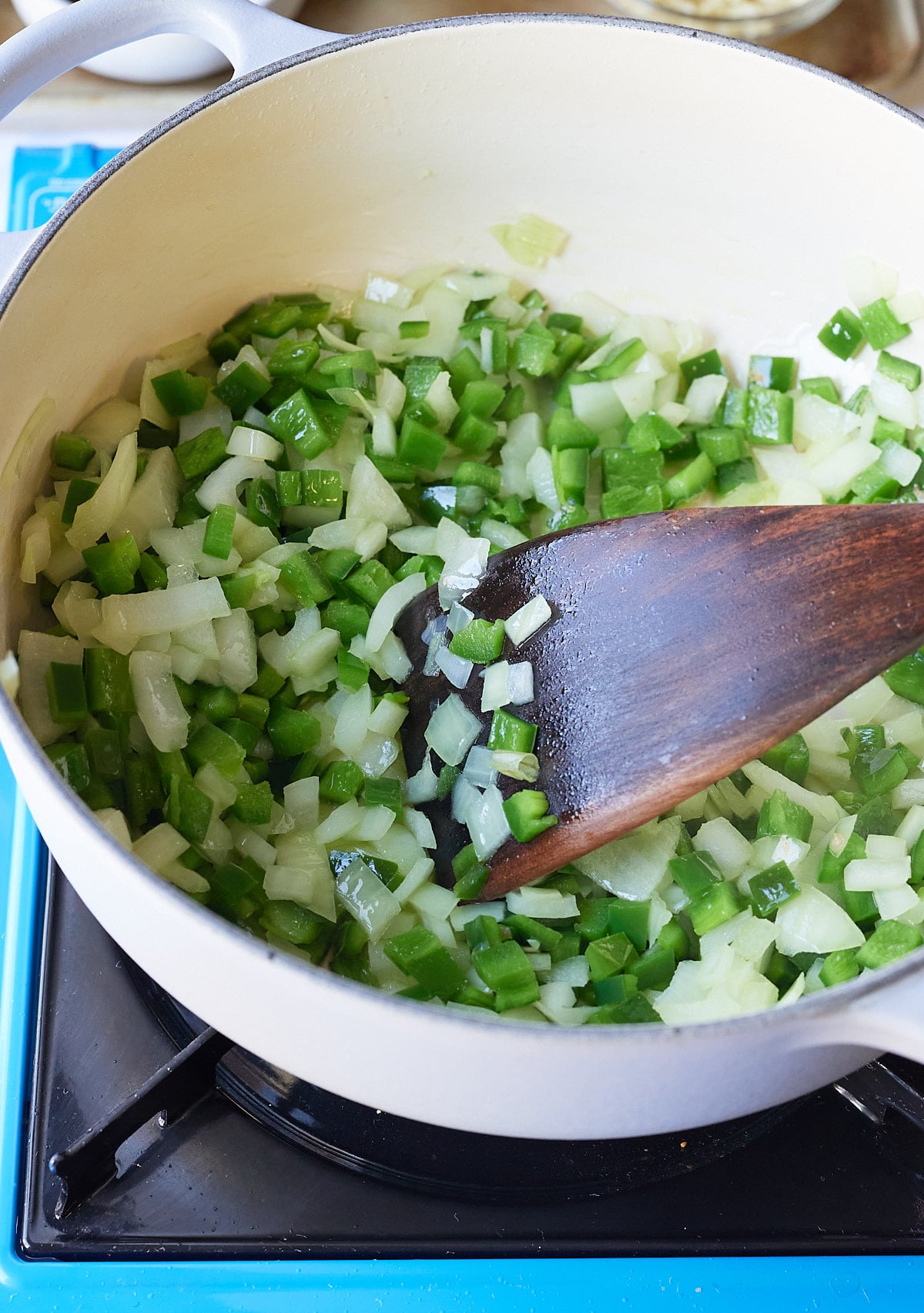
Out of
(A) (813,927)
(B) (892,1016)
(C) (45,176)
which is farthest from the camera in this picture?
(C) (45,176)

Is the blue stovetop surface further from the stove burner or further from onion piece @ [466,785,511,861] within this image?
onion piece @ [466,785,511,861]

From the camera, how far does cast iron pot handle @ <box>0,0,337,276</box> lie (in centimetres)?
94

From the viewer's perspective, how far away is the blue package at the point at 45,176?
1378 millimetres

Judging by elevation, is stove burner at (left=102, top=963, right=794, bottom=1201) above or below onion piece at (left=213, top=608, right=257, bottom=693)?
below

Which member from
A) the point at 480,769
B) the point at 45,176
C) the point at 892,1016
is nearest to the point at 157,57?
the point at 45,176

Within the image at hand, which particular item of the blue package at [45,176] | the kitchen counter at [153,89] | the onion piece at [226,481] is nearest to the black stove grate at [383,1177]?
the onion piece at [226,481]

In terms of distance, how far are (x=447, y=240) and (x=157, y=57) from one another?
515mm

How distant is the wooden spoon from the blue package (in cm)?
80

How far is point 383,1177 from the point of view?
89 cm

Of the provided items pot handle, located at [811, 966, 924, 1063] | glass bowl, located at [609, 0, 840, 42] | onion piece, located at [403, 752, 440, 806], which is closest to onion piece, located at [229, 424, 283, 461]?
onion piece, located at [403, 752, 440, 806]

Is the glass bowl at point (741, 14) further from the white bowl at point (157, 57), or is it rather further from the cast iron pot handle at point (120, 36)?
the cast iron pot handle at point (120, 36)

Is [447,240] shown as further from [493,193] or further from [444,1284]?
[444,1284]

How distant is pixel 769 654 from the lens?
35.2 inches

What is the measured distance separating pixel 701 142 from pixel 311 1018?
0.95 meters
